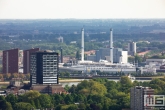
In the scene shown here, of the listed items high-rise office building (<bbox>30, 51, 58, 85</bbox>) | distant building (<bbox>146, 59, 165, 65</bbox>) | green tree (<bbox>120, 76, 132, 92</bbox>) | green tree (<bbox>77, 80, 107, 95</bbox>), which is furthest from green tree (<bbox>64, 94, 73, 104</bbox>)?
distant building (<bbox>146, 59, 165, 65</bbox>)

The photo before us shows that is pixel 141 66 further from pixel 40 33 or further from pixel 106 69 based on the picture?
pixel 40 33

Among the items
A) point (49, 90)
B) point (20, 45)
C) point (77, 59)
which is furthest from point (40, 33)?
point (49, 90)

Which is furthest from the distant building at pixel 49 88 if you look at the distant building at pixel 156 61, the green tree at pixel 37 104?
the distant building at pixel 156 61

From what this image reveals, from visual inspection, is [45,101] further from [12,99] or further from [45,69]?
[45,69]

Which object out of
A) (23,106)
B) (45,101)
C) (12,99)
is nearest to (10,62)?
(12,99)

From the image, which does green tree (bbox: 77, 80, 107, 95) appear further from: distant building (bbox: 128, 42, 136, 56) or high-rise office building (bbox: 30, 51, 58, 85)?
distant building (bbox: 128, 42, 136, 56)

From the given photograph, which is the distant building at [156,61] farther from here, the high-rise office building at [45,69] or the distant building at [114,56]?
the high-rise office building at [45,69]
